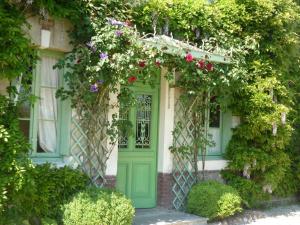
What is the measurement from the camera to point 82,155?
7281 mm

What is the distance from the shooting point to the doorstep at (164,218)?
7403 millimetres

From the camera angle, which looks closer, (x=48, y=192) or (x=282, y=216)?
(x=48, y=192)

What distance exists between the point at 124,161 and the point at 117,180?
1.20 feet

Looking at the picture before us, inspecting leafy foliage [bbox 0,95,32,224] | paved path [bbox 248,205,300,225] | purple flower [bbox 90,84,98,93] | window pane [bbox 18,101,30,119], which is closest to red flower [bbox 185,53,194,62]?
purple flower [bbox 90,84,98,93]

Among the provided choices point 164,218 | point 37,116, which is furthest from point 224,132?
point 37,116

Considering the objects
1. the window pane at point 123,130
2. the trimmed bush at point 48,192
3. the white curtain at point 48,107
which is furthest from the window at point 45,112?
the window pane at point 123,130

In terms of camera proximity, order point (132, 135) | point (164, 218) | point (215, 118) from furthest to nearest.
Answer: point (215, 118) < point (164, 218) < point (132, 135)

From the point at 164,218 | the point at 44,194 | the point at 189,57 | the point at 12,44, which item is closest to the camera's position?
the point at 12,44

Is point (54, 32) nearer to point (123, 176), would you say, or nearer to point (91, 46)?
point (91, 46)

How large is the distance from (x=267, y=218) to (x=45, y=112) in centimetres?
480

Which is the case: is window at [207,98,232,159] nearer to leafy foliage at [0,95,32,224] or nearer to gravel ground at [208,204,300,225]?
gravel ground at [208,204,300,225]

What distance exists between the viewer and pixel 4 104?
5938 mm

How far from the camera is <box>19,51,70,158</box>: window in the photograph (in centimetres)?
681

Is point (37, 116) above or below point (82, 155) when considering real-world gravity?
above
